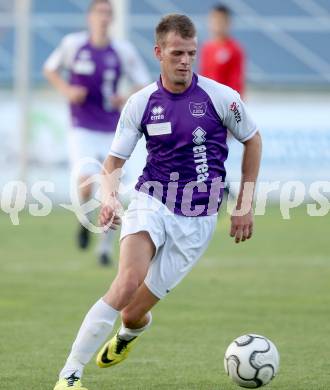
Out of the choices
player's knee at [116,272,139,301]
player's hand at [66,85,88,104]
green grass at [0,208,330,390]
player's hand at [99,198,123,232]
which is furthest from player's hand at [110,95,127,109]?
player's knee at [116,272,139,301]

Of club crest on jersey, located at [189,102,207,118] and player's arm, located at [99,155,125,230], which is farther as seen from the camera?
club crest on jersey, located at [189,102,207,118]

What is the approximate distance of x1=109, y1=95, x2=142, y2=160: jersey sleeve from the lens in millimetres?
6855

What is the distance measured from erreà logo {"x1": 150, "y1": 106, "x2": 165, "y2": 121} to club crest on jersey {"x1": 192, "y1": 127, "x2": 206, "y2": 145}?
22cm

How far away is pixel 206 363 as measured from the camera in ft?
24.3

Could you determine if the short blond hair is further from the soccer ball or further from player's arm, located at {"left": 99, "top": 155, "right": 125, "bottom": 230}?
the soccer ball

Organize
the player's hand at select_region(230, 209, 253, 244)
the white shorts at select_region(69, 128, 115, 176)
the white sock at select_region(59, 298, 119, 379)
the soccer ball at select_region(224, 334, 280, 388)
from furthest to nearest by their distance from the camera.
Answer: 1. the white shorts at select_region(69, 128, 115, 176)
2. the player's hand at select_region(230, 209, 253, 244)
3. the soccer ball at select_region(224, 334, 280, 388)
4. the white sock at select_region(59, 298, 119, 379)

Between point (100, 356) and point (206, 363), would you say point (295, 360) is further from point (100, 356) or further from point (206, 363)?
point (100, 356)

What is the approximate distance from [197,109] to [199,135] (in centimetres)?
16

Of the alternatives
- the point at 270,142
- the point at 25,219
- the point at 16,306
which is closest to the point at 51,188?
the point at 25,219

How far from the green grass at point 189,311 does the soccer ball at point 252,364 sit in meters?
0.22

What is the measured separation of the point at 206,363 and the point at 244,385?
3.29 ft

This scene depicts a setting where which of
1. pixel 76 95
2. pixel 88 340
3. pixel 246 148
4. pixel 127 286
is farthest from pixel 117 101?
pixel 88 340

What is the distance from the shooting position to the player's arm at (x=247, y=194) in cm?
679

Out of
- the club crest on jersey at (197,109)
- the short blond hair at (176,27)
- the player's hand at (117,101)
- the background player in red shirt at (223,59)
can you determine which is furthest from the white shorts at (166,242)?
the background player in red shirt at (223,59)
